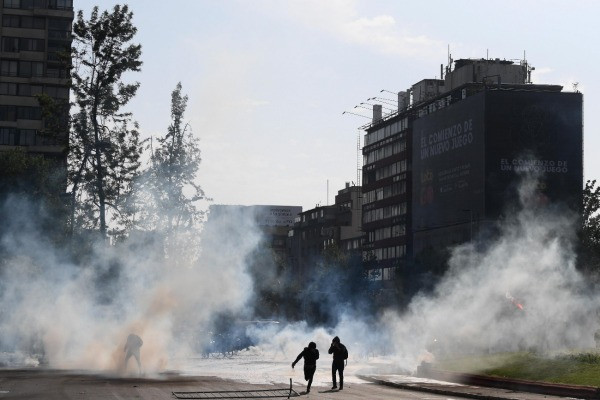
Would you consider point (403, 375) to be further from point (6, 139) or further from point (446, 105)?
point (446, 105)

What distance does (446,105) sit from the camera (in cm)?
14600

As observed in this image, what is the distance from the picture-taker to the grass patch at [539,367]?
35.4 m

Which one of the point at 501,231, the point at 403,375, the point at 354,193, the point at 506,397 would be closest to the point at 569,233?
the point at 501,231

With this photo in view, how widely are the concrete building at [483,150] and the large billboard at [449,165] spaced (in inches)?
4.4

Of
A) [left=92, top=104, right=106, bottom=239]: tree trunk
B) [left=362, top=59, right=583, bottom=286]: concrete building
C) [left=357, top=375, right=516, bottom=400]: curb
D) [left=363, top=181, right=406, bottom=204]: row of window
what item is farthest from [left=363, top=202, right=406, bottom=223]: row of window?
[left=357, top=375, right=516, bottom=400]: curb

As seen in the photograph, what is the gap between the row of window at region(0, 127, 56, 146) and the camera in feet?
384

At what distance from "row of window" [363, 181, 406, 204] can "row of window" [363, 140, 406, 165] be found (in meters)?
4.62

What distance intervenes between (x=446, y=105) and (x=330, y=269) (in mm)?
38701

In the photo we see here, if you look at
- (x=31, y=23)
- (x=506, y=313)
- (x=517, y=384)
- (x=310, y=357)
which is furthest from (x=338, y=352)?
(x=31, y=23)

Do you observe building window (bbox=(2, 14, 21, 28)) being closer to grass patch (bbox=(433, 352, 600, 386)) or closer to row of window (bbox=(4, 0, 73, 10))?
row of window (bbox=(4, 0, 73, 10))

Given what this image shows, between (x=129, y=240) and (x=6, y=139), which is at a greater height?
(x=6, y=139)

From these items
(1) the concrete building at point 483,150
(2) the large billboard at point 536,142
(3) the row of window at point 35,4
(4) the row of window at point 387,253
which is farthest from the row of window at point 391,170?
(3) the row of window at point 35,4

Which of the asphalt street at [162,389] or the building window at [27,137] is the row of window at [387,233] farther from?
the asphalt street at [162,389]

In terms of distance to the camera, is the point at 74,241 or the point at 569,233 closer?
the point at 74,241
